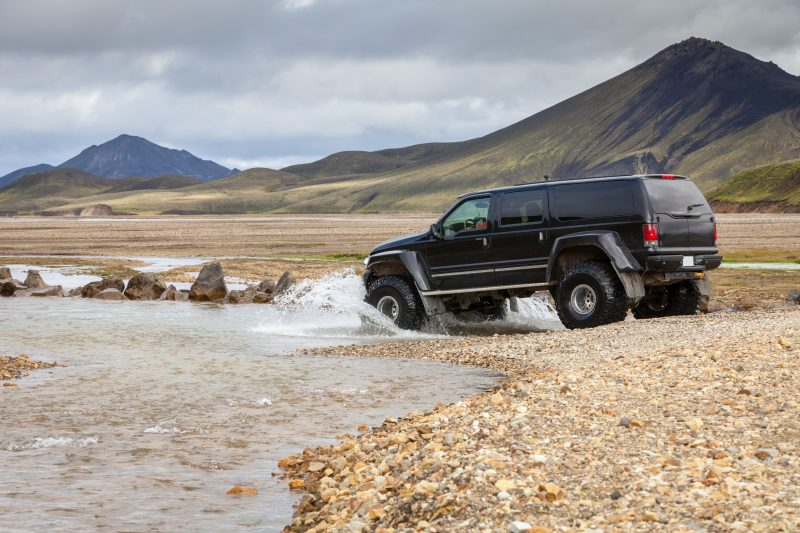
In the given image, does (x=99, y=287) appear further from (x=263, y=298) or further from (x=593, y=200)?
(x=593, y=200)

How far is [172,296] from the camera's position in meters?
27.9

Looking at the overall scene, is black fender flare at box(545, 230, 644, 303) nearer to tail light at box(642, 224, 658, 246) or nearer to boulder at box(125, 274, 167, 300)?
tail light at box(642, 224, 658, 246)

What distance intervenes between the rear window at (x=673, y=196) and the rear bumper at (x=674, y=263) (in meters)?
0.77

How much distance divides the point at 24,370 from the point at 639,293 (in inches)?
384

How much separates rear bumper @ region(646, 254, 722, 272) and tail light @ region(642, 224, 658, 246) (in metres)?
0.23

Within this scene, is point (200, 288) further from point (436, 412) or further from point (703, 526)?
point (703, 526)

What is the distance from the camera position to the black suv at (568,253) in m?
15.8

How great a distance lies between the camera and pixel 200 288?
27.1 meters

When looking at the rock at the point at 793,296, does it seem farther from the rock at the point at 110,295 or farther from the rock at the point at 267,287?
the rock at the point at 110,295

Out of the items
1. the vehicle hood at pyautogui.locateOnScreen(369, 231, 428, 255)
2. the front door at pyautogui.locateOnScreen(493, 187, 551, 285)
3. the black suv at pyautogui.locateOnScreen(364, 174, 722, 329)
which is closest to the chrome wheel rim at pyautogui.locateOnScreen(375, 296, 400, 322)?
the black suv at pyautogui.locateOnScreen(364, 174, 722, 329)

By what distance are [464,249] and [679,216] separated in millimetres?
3813

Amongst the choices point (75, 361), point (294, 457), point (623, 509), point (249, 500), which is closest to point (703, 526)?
point (623, 509)

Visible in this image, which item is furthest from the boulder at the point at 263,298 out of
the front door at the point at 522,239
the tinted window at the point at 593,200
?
the tinted window at the point at 593,200

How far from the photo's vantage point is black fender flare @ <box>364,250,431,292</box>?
58.9 ft
